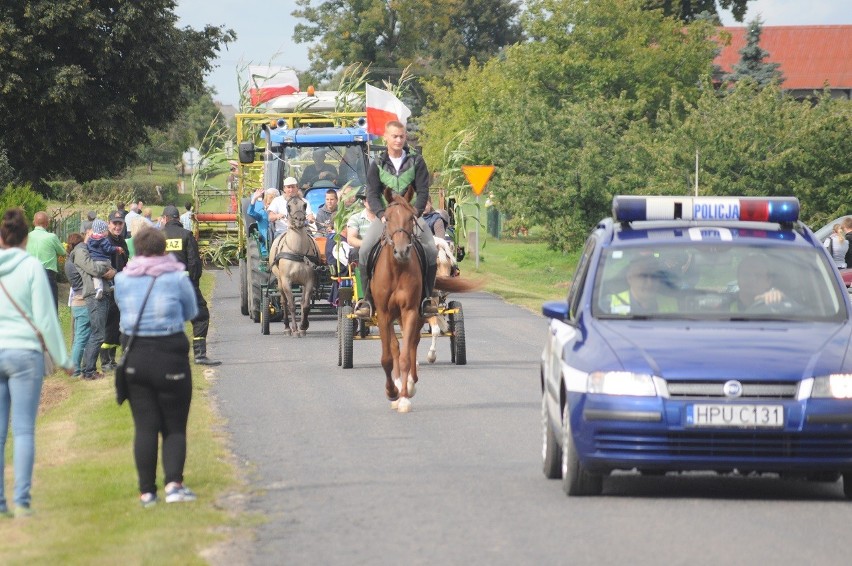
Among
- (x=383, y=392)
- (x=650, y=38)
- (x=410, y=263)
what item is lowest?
(x=383, y=392)

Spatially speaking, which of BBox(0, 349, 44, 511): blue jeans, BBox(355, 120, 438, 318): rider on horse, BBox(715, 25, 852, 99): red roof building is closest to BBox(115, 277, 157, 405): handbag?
BBox(0, 349, 44, 511): blue jeans

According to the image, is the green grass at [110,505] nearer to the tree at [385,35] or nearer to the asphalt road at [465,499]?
the asphalt road at [465,499]

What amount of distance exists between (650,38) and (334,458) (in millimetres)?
57934

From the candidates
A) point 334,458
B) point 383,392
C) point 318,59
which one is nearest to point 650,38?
point 318,59

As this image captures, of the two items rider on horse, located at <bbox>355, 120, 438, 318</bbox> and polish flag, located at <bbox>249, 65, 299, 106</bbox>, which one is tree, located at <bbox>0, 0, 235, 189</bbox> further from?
rider on horse, located at <bbox>355, 120, 438, 318</bbox>

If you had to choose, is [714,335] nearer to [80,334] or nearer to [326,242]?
[80,334]

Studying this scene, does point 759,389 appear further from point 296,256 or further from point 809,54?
point 809,54

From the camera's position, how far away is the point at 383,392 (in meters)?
16.5

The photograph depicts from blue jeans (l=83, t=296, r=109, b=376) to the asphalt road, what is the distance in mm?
3578

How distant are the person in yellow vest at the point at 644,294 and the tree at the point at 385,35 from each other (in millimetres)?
97284

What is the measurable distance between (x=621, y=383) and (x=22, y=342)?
11.6 ft

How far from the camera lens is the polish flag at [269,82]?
3142 cm

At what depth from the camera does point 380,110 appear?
25531mm

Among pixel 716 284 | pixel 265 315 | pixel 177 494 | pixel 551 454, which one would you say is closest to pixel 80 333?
pixel 265 315
